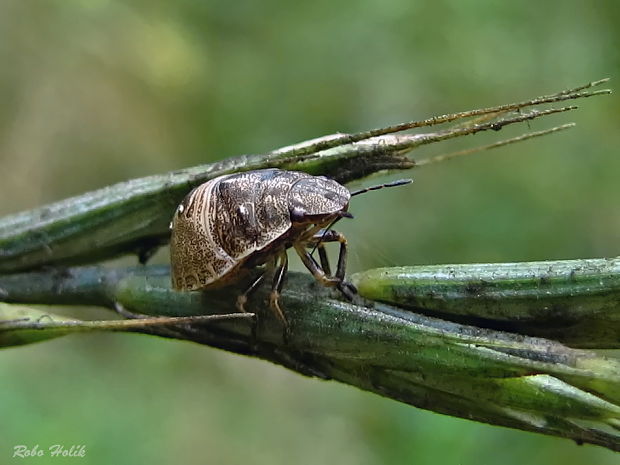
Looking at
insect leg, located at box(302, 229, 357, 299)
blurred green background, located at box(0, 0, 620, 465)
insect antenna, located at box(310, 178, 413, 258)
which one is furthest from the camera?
blurred green background, located at box(0, 0, 620, 465)

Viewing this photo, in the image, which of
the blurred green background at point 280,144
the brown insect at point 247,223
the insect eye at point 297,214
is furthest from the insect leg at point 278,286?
the blurred green background at point 280,144

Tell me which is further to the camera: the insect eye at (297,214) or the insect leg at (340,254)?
the insect eye at (297,214)

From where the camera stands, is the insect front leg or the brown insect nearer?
the insect front leg

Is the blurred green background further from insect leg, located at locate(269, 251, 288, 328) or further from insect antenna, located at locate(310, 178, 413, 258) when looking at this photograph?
insect leg, located at locate(269, 251, 288, 328)

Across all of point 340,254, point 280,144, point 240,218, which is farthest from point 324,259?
point 280,144

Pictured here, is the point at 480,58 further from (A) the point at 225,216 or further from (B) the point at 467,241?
(A) the point at 225,216

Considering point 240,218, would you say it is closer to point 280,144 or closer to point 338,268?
point 338,268

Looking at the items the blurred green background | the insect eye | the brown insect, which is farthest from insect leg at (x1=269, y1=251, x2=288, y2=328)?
the blurred green background

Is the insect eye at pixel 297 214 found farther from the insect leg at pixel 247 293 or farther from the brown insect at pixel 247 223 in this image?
the insect leg at pixel 247 293

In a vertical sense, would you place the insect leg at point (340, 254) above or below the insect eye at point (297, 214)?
below
